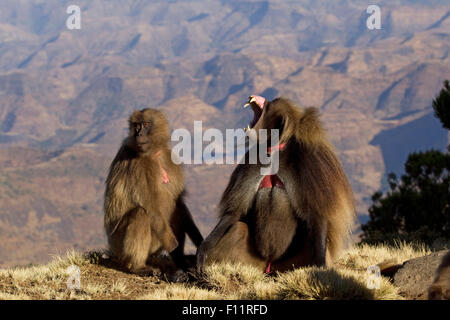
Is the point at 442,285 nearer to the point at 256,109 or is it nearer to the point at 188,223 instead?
the point at 256,109

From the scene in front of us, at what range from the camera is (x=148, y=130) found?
8.05 metres

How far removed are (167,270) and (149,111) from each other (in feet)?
7.52

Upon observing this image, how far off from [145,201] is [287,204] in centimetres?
210

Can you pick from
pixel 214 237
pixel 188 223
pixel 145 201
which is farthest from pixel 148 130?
pixel 214 237

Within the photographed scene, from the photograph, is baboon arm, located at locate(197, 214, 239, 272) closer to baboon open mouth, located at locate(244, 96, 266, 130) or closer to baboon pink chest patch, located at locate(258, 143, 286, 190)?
baboon pink chest patch, located at locate(258, 143, 286, 190)

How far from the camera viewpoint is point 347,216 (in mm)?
6469

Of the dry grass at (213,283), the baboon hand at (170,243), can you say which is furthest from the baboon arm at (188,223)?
the dry grass at (213,283)

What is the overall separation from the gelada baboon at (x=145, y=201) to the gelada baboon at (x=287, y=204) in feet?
3.34

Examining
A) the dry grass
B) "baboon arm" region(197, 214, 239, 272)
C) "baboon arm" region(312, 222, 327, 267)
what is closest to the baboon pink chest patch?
"baboon arm" region(197, 214, 239, 272)

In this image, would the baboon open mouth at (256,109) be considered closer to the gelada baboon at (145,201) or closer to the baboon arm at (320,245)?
the baboon arm at (320,245)

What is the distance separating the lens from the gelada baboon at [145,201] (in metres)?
7.40
